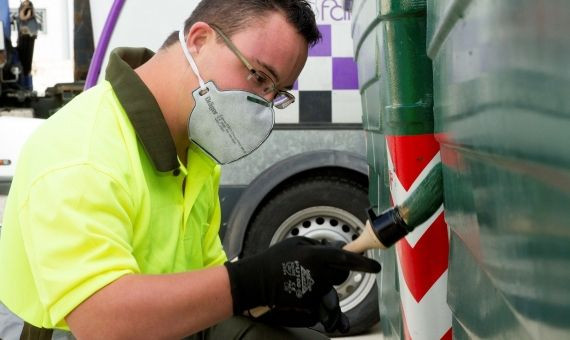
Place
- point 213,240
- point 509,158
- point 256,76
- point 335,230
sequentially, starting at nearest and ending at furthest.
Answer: point 509,158, point 256,76, point 213,240, point 335,230

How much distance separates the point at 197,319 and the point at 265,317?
48cm

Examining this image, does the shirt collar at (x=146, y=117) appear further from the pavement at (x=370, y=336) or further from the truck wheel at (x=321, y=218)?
the pavement at (x=370, y=336)

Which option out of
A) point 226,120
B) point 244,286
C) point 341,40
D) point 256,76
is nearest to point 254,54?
point 256,76

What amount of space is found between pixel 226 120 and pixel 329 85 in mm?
1919

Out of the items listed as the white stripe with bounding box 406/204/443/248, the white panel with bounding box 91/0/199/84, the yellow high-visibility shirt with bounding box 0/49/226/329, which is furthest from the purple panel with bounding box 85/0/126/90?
the white stripe with bounding box 406/204/443/248

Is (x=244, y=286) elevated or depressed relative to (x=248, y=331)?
elevated

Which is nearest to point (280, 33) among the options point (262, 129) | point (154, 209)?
point (262, 129)

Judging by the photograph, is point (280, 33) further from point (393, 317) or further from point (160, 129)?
point (393, 317)

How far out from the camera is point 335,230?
3.75 meters

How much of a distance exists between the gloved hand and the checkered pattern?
2051 millimetres

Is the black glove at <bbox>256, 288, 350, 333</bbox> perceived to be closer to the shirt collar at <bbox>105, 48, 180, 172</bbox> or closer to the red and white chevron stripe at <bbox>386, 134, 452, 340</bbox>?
the red and white chevron stripe at <bbox>386, 134, 452, 340</bbox>

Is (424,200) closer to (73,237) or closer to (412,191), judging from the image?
(412,191)

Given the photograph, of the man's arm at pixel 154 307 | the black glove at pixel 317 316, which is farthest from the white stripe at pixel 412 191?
the man's arm at pixel 154 307

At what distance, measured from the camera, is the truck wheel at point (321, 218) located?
3.72 m
